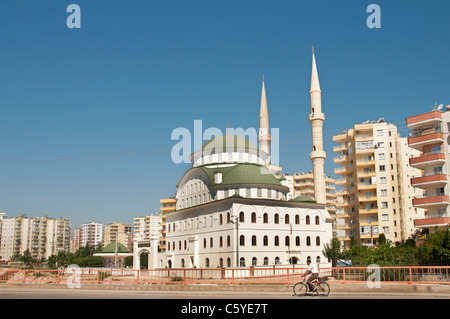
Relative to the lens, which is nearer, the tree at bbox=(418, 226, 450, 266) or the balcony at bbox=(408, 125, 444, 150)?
the tree at bbox=(418, 226, 450, 266)

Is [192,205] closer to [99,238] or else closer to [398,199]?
[398,199]

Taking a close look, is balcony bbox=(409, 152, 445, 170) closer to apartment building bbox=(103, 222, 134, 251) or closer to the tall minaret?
the tall minaret

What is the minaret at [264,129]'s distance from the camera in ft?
194

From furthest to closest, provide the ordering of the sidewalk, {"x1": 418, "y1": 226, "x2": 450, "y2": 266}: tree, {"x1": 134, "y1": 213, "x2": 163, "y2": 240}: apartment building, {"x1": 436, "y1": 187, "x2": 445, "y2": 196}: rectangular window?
{"x1": 134, "y1": 213, "x2": 163, "y2": 240}: apartment building < {"x1": 436, "y1": 187, "x2": 445, "y2": 196}: rectangular window < {"x1": 418, "y1": 226, "x2": 450, "y2": 266}: tree < the sidewalk

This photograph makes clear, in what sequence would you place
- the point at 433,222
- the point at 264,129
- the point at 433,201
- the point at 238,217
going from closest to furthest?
the point at 433,222
the point at 433,201
the point at 238,217
the point at 264,129

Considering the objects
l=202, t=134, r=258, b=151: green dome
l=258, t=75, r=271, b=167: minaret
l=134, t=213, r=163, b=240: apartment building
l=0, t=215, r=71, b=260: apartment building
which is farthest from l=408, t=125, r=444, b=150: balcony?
l=0, t=215, r=71, b=260: apartment building

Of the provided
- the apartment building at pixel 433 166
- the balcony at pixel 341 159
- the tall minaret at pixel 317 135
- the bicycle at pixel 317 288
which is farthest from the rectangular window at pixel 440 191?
the bicycle at pixel 317 288

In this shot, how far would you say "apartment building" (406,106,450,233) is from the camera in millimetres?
36969

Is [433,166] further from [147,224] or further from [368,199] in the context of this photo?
[147,224]

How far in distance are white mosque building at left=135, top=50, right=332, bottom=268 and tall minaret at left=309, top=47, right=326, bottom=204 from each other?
12 cm

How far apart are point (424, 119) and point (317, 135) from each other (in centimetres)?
1457

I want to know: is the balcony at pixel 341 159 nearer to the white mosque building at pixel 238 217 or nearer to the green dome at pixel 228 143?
the white mosque building at pixel 238 217

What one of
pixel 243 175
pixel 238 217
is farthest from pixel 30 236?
pixel 238 217

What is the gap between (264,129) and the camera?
196 ft
